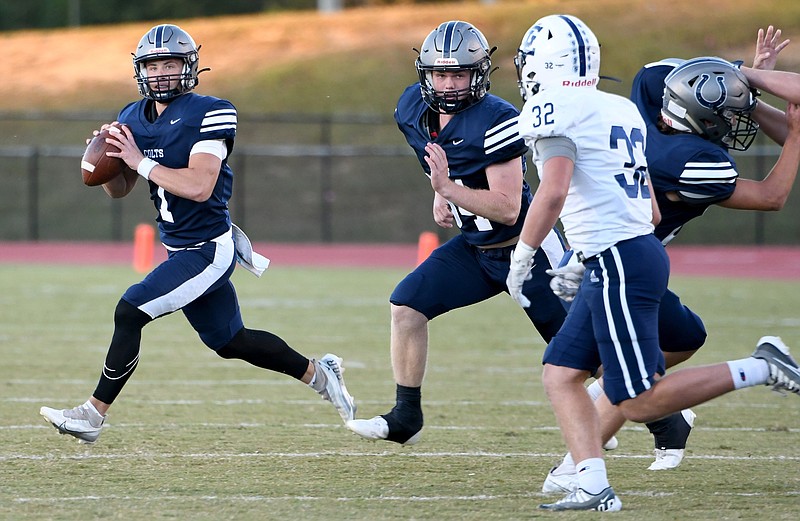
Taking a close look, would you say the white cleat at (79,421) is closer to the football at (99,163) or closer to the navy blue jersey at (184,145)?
the navy blue jersey at (184,145)

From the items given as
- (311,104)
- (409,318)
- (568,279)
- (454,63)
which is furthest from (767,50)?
(311,104)

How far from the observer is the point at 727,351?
7988 millimetres

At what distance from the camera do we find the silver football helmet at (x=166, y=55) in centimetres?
495

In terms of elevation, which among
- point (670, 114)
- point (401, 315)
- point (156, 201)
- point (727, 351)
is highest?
point (670, 114)

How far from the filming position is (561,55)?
151 inches

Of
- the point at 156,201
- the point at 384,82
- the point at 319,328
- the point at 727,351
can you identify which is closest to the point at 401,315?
the point at 156,201

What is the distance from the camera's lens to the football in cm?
499

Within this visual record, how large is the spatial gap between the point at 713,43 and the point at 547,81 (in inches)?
990

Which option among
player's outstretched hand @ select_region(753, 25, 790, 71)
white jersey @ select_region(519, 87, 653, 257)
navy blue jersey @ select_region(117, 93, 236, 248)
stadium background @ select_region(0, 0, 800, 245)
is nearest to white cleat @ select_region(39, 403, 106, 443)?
navy blue jersey @ select_region(117, 93, 236, 248)

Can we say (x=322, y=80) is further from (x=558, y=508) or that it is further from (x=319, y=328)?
(x=558, y=508)

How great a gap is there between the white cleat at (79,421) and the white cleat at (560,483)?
5.97 ft

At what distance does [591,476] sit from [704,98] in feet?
4.50

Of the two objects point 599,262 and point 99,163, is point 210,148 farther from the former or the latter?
point 599,262

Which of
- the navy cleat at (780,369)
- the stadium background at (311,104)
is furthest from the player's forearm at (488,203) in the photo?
the stadium background at (311,104)
